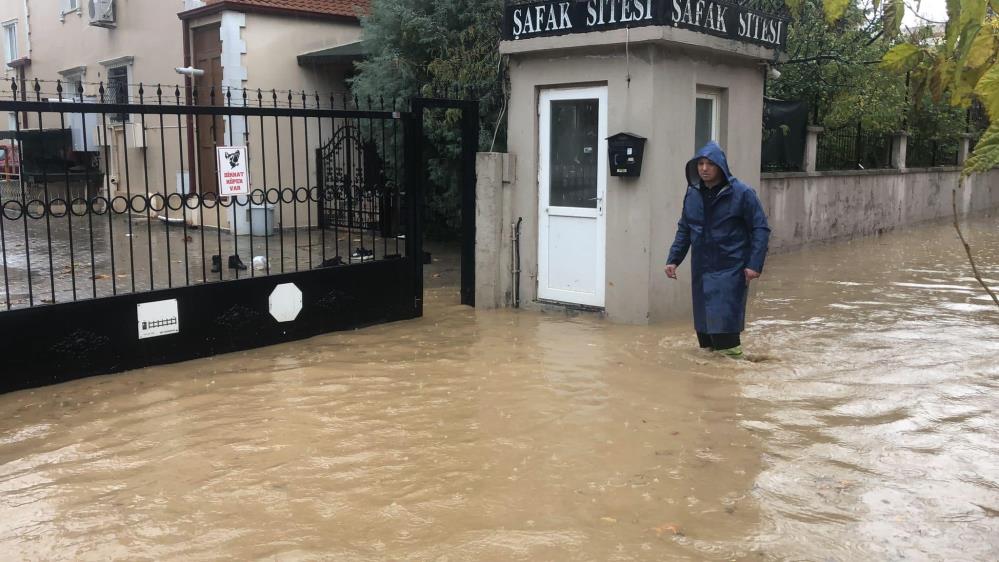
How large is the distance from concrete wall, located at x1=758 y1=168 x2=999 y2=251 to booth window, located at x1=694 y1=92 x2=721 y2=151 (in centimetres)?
397

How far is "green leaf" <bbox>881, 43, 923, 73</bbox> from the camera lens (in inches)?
100

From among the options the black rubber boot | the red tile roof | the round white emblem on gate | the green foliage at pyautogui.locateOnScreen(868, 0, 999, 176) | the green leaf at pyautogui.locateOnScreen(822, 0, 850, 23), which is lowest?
the round white emblem on gate

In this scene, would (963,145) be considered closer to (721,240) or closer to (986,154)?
(721,240)

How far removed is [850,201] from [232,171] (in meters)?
12.2

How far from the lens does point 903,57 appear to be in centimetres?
254

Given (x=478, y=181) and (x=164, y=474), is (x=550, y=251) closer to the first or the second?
(x=478, y=181)

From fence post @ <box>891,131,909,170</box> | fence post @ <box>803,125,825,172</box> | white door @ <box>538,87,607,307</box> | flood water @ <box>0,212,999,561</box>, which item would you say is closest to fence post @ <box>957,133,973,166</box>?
fence post @ <box>891,131,909,170</box>

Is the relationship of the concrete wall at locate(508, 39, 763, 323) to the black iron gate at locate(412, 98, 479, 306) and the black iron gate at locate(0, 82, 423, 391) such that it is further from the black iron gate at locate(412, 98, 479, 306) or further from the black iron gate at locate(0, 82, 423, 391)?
the black iron gate at locate(0, 82, 423, 391)

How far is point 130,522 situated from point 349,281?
419 centimetres

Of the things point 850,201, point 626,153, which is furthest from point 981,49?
point 850,201

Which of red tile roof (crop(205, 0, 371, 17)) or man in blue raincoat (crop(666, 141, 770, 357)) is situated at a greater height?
red tile roof (crop(205, 0, 371, 17))

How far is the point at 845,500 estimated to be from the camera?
14.1ft

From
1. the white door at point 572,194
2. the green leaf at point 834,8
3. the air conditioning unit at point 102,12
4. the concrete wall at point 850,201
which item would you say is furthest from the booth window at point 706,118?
the air conditioning unit at point 102,12

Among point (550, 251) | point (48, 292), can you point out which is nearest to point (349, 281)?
point (550, 251)
